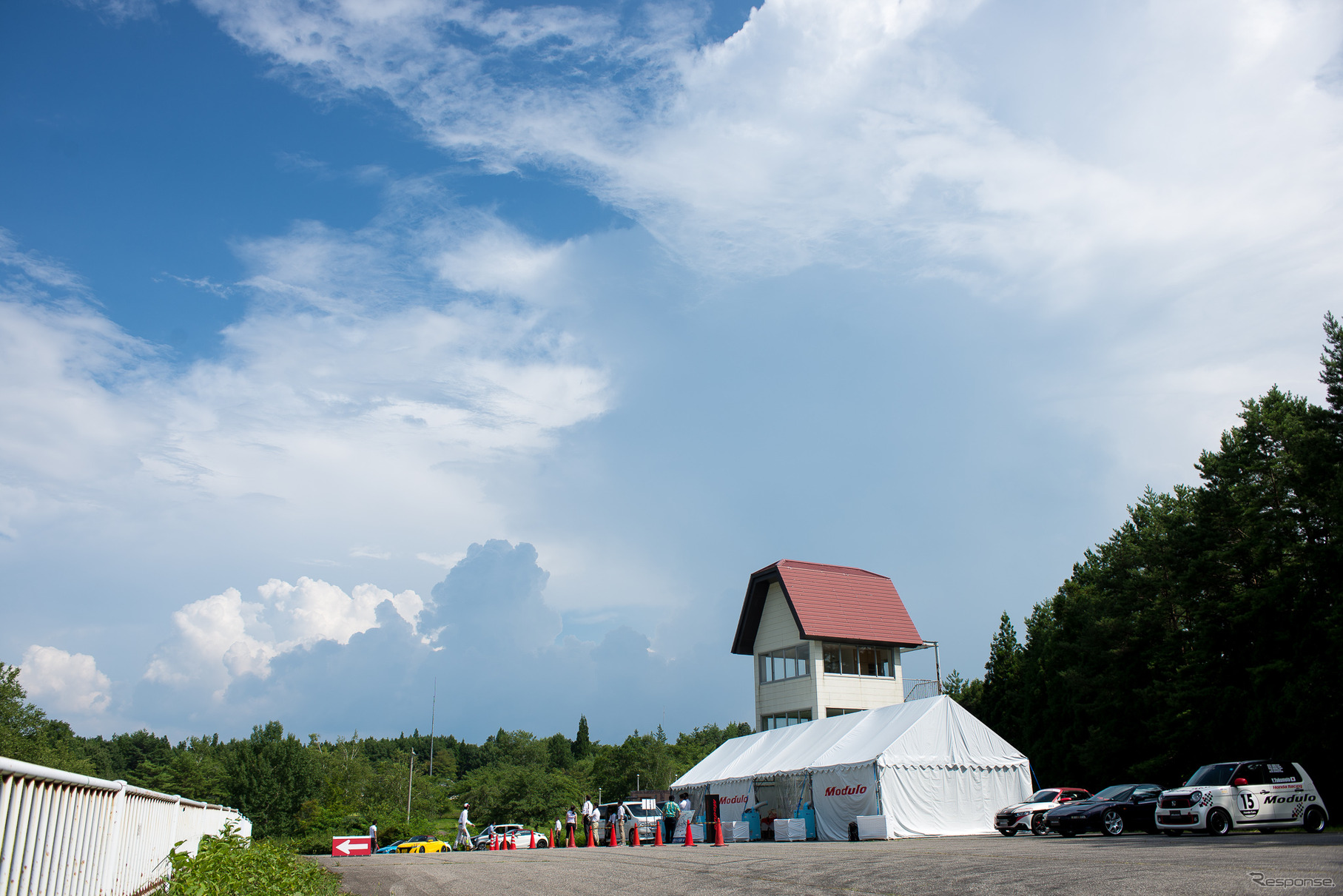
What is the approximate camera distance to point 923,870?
13750 mm

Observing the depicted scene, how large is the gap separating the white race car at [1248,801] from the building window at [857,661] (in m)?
18.7

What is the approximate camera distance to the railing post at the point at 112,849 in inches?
295

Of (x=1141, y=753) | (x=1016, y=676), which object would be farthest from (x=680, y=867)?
(x=1016, y=676)

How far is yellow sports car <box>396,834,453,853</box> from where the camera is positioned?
38906mm

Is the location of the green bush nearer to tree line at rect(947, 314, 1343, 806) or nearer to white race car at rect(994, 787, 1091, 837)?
white race car at rect(994, 787, 1091, 837)

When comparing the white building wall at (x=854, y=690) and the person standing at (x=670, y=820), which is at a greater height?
the white building wall at (x=854, y=690)

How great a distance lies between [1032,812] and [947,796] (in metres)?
2.59

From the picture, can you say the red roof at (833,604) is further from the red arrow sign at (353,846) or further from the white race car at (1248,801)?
the red arrow sign at (353,846)

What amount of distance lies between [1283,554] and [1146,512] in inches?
581

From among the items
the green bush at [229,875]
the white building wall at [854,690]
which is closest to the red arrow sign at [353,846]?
the white building wall at [854,690]

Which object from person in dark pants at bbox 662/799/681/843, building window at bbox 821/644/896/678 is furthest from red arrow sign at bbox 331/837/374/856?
building window at bbox 821/644/896/678

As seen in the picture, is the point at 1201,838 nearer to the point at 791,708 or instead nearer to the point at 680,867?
the point at 680,867

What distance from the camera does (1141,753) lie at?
3616cm

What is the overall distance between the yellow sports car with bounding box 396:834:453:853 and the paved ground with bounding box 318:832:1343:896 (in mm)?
18251
